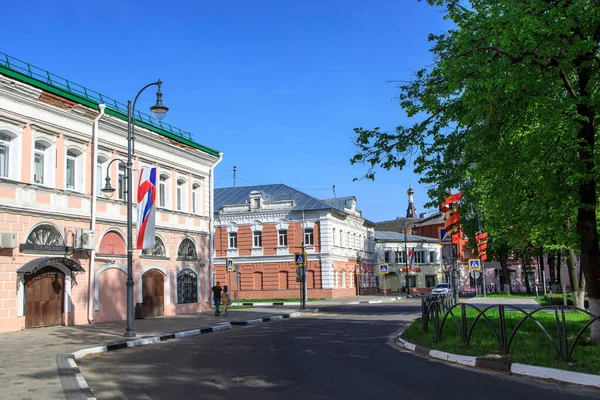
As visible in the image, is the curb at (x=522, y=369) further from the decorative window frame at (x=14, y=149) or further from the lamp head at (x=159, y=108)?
the decorative window frame at (x=14, y=149)

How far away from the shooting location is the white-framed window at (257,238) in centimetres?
5362

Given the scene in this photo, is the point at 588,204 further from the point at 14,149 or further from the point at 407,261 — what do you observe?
the point at 407,261

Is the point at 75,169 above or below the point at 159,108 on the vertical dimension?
below

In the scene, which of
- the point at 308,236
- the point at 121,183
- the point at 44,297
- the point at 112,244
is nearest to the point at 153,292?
the point at 112,244

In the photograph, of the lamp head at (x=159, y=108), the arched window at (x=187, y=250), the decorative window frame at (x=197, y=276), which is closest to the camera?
the lamp head at (x=159, y=108)

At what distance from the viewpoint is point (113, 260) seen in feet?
79.6

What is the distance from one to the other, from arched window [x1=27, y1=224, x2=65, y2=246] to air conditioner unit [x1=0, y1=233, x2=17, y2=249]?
1.03 meters

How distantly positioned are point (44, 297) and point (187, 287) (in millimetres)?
9688

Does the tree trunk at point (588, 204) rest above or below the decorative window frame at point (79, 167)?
below

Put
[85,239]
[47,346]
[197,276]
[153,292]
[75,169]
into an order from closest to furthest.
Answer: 1. [47,346]
2. [85,239]
3. [75,169]
4. [153,292]
5. [197,276]

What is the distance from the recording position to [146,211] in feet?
63.4

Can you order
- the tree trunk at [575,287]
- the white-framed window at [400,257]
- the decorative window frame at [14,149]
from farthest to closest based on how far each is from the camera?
the white-framed window at [400,257] < the tree trunk at [575,287] < the decorative window frame at [14,149]

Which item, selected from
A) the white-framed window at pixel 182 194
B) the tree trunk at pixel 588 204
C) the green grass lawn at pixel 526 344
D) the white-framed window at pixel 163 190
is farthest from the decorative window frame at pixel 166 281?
the tree trunk at pixel 588 204

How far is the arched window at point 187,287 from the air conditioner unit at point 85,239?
23.3ft
